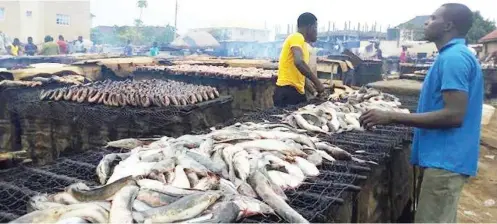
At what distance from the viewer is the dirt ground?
6.55 m

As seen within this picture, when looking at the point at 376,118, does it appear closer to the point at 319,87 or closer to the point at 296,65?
the point at 296,65

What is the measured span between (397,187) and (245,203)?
3368mm

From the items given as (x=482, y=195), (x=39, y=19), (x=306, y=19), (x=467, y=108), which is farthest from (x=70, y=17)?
(x=467, y=108)

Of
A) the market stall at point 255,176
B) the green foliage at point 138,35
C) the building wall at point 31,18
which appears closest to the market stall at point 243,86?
the market stall at point 255,176

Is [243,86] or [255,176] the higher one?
[243,86]

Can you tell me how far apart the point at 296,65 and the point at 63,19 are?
136 feet

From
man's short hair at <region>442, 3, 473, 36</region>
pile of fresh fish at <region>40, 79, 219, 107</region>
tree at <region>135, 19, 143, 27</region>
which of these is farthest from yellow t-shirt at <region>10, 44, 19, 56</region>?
tree at <region>135, 19, 143, 27</region>

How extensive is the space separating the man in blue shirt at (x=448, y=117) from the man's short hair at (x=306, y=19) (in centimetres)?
388

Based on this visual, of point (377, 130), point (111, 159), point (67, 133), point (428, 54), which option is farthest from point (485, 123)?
point (428, 54)

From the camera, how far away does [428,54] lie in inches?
1380

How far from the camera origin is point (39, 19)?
41.4 metres

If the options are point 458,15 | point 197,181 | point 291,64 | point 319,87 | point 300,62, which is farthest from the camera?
point 319,87

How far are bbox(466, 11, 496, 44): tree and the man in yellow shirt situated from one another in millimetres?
34279

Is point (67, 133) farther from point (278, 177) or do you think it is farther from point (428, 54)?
point (428, 54)
